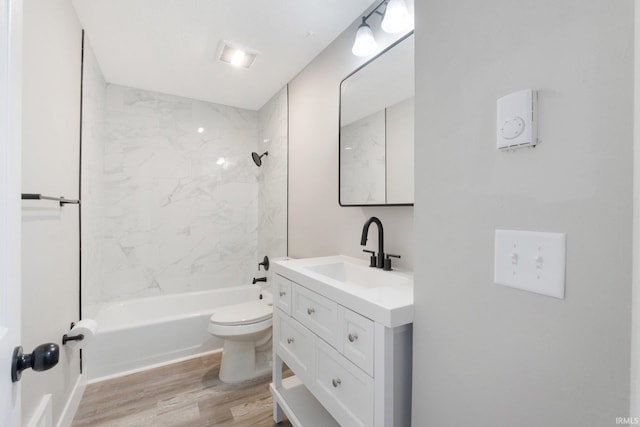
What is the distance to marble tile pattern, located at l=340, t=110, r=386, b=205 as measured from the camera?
1.57m

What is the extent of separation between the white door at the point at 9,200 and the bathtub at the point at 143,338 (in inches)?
75.8

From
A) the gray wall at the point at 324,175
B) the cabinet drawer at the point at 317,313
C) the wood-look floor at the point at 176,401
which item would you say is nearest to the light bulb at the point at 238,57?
the gray wall at the point at 324,175

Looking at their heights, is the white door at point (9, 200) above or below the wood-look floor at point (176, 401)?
above

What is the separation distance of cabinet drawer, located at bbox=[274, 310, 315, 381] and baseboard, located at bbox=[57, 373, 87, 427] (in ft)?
3.94

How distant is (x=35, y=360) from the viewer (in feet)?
1.83

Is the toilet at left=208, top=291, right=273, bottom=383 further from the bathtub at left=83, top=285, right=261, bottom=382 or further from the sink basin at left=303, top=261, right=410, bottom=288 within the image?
the sink basin at left=303, top=261, right=410, bottom=288

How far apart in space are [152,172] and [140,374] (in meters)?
1.83

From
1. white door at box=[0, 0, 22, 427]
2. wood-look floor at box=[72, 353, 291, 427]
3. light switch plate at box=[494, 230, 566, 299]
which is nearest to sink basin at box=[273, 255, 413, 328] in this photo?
light switch plate at box=[494, 230, 566, 299]

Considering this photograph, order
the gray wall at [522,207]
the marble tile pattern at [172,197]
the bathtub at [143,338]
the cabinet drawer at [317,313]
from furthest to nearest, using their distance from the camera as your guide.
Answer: the marble tile pattern at [172,197]
the bathtub at [143,338]
the cabinet drawer at [317,313]
the gray wall at [522,207]

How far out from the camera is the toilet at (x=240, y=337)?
6.66 ft

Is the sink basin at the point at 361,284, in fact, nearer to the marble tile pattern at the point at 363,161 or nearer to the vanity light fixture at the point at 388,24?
the marble tile pattern at the point at 363,161

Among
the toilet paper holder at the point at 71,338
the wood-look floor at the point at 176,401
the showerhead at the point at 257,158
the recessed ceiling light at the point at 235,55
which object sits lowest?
the wood-look floor at the point at 176,401

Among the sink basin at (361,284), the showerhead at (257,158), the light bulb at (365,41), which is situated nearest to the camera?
the sink basin at (361,284)

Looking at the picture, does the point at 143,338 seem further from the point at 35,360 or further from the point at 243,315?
the point at 35,360
